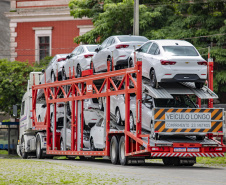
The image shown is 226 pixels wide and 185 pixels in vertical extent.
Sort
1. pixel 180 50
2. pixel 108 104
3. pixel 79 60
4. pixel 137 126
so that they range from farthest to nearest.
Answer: pixel 79 60 < pixel 108 104 < pixel 180 50 < pixel 137 126

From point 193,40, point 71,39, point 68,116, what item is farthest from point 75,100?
point 71,39

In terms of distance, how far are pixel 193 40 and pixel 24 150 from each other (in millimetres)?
12876

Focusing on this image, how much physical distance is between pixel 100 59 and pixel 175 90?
14.5ft

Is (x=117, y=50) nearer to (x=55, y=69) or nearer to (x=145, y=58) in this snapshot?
(x=145, y=58)

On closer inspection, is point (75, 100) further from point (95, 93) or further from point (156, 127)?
point (156, 127)

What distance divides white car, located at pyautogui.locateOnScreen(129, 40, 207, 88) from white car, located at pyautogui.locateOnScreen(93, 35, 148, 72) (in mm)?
1114

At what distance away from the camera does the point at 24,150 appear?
95.6 feet

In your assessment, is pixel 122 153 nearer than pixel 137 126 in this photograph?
No

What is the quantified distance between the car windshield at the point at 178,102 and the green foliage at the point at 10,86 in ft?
90.5

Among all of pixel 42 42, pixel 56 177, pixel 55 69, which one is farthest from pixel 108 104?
pixel 42 42

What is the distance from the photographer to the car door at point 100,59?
21922 millimetres

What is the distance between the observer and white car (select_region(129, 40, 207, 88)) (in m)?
18.0

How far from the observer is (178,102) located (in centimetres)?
1894

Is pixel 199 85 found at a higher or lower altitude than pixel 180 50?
lower
